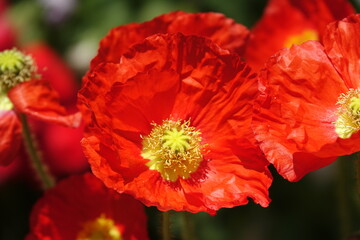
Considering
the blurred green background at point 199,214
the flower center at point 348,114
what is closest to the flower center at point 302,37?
the blurred green background at point 199,214

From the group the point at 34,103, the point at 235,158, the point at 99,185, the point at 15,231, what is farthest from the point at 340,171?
the point at 15,231

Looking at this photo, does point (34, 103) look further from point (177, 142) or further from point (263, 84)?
point (263, 84)

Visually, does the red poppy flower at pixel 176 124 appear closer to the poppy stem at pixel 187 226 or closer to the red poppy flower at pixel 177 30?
the poppy stem at pixel 187 226

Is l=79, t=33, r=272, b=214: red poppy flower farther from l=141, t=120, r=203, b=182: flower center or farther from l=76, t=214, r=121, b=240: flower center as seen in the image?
l=76, t=214, r=121, b=240: flower center

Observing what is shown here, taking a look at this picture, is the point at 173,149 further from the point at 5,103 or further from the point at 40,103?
the point at 5,103

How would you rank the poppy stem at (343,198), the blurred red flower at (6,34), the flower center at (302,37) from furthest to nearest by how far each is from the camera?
the blurred red flower at (6,34) → the flower center at (302,37) → the poppy stem at (343,198)

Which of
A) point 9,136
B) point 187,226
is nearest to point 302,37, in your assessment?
point 187,226
